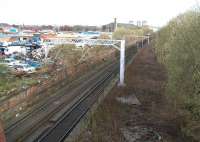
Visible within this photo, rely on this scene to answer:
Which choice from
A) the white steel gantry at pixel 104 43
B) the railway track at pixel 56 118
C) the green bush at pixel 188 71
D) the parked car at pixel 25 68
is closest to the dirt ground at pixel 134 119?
the railway track at pixel 56 118

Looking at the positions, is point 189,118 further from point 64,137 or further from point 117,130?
point 64,137

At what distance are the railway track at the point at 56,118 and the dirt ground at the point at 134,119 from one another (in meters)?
1.23

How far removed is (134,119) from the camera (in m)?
20.6

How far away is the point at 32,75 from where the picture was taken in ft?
122

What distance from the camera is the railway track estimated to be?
1655 cm

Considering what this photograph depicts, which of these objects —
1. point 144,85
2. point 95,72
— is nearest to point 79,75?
point 95,72

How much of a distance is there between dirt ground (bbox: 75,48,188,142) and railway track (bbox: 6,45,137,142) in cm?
123

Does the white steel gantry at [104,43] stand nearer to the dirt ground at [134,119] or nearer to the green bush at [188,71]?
the dirt ground at [134,119]

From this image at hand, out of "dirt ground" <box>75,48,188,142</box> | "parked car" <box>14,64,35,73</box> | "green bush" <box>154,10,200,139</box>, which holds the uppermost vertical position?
"green bush" <box>154,10,200,139</box>

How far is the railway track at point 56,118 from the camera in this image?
651 inches

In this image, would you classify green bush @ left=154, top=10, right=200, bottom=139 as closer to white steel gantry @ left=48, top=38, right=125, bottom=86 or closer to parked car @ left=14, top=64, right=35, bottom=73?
white steel gantry @ left=48, top=38, right=125, bottom=86

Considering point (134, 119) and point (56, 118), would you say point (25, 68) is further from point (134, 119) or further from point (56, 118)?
point (134, 119)

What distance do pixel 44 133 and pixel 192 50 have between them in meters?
8.44

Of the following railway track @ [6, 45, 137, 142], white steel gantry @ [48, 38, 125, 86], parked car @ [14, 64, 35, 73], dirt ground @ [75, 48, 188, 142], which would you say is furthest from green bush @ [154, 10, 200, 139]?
parked car @ [14, 64, 35, 73]
